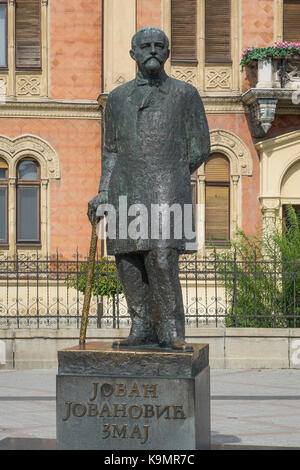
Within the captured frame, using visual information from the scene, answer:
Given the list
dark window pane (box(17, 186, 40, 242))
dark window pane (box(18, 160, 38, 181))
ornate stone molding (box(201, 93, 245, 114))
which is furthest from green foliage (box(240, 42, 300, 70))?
dark window pane (box(17, 186, 40, 242))

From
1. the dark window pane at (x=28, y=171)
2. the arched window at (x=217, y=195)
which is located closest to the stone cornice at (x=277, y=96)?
the arched window at (x=217, y=195)

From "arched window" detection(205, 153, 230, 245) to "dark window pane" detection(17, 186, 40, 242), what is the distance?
167 inches

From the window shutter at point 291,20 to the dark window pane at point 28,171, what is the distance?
22.8ft

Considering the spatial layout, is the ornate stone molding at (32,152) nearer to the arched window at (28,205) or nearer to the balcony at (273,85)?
the arched window at (28,205)

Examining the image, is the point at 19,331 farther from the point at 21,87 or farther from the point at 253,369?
the point at 21,87

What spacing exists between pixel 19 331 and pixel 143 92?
28.3ft

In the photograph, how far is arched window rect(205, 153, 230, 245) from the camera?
2362cm

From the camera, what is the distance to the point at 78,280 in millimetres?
15805

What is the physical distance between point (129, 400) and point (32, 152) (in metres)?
17.7

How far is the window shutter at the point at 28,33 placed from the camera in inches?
939

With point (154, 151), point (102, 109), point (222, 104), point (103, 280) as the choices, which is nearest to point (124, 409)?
point (154, 151)

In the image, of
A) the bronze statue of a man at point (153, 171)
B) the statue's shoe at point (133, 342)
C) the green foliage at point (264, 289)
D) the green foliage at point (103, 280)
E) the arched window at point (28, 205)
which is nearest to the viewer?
the bronze statue of a man at point (153, 171)

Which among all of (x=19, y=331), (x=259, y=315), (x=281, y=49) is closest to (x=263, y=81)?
(x=281, y=49)

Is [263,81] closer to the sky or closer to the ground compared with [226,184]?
closer to the sky
